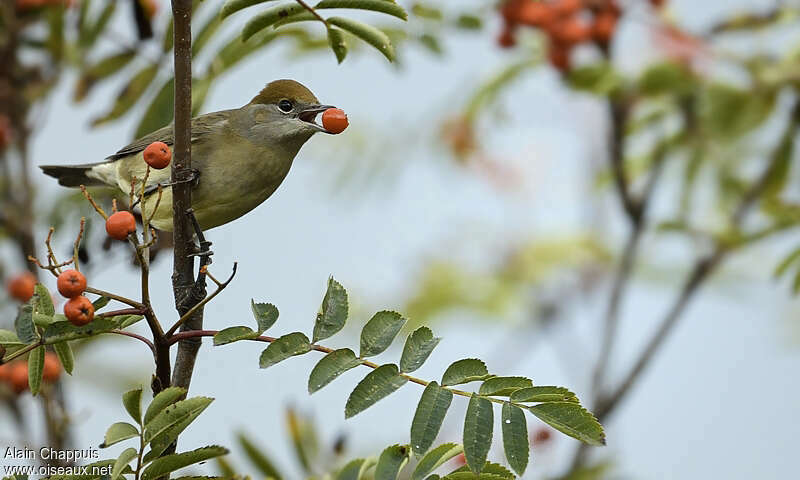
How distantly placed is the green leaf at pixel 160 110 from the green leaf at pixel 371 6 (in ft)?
2.91

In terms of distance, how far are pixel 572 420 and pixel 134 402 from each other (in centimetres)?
85

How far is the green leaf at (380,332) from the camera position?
2.03 m

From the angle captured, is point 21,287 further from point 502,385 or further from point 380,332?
point 502,385

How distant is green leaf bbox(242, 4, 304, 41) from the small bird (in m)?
0.74

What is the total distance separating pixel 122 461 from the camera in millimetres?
1784

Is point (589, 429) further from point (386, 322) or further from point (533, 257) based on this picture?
point (533, 257)

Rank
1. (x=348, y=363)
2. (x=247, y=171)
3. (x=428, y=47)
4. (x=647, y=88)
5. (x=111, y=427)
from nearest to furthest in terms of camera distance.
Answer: (x=111, y=427) → (x=348, y=363) → (x=247, y=171) → (x=428, y=47) → (x=647, y=88)

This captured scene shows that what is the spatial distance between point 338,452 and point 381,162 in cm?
348

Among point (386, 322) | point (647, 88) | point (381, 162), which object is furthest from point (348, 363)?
point (381, 162)

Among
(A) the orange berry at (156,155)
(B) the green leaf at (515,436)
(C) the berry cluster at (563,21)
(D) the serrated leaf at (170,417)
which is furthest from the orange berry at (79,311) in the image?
(C) the berry cluster at (563,21)

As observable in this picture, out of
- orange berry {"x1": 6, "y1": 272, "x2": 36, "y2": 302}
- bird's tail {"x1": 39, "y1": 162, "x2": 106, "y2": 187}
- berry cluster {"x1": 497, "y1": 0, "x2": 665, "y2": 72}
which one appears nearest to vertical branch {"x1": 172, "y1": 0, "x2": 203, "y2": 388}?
orange berry {"x1": 6, "y1": 272, "x2": 36, "y2": 302}

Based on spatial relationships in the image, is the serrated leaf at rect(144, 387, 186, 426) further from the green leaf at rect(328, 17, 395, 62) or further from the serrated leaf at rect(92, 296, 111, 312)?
the green leaf at rect(328, 17, 395, 62)

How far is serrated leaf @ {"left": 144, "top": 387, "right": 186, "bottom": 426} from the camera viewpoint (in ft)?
6.11

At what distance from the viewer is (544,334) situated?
6.16m
